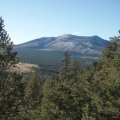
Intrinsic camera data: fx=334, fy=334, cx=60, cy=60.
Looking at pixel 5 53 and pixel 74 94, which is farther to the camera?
pixel 74 94

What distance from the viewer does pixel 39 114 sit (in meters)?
47.1

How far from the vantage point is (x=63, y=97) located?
40.7m

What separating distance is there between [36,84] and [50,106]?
39.8 meters

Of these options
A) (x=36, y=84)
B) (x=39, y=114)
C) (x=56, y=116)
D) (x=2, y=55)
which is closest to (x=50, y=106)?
(x=56, y=116)

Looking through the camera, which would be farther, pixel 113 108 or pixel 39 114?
pixel 39 114

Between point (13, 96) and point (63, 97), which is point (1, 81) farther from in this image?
point (63, 97)

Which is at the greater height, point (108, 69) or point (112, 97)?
point (108, 69)

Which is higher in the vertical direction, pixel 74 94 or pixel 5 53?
pixel 5 53

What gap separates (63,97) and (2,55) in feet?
42.5

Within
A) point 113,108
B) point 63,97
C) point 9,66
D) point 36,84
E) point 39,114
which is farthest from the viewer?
point 36,84

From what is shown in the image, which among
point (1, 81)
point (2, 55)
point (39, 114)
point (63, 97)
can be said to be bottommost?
point (39, 114)

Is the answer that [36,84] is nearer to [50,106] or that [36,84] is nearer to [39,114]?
[39,114]

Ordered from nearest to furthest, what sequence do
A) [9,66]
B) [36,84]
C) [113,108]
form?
[113,108]
[9,66]
[36,84]

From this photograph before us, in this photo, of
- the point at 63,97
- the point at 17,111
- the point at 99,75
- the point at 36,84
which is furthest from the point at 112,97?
the point at 36,84
